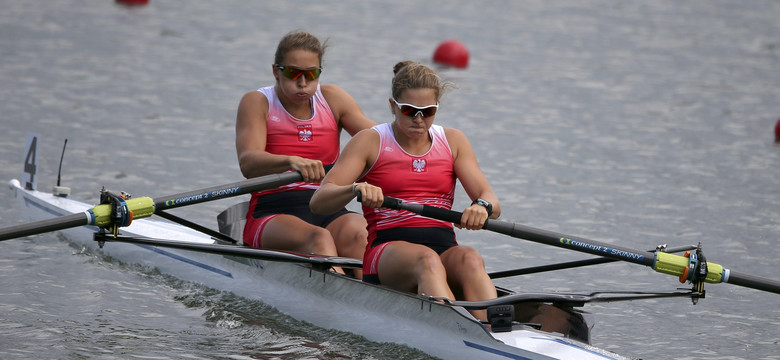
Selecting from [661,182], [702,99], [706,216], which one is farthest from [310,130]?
[702,99]

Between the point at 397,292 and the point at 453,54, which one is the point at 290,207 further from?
the point at 453,54

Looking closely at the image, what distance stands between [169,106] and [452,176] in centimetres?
701

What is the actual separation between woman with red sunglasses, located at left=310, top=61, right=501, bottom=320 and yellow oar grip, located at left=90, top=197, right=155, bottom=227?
3.34ft

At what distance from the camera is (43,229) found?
5461 millimetres

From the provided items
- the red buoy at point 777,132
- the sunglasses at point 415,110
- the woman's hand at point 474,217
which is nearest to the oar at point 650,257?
the woman's hand at point 474,217

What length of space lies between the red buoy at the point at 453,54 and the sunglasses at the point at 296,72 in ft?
31.0

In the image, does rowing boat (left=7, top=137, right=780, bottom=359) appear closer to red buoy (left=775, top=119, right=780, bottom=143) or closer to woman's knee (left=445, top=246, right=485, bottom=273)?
woman's knee (left=445, top=246, right=485, bottom=273)

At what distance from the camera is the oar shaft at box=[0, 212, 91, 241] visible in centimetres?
539

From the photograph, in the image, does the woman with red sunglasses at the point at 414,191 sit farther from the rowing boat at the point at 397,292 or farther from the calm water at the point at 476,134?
the calm water at the point at 476,134

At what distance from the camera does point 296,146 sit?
6.27 meters

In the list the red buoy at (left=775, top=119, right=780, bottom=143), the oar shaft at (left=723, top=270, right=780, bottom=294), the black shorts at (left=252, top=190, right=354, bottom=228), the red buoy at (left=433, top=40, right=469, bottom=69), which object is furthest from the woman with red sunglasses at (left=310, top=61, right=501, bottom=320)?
the red buoy at (left=433, top=40, right=469, bottom=69)

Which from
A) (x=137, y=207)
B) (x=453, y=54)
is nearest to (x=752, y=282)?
(x=137, y=207)

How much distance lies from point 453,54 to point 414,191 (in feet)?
33.4

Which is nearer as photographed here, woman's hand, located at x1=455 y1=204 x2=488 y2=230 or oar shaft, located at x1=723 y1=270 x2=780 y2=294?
woman's hand, located at x1=455 y1=204 x2=488 y2=230
